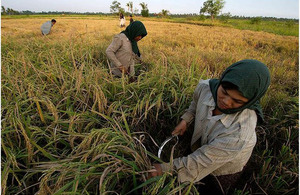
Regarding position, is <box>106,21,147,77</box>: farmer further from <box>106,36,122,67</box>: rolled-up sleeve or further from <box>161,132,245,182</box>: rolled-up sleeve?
<box>161,132,245,182</box>: rolled-up sleeve

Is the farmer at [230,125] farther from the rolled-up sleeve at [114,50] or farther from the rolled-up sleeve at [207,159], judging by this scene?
the rolled-up sleeve at [114,50]

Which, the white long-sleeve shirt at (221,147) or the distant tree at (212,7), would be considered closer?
the white long-sleeve shirt at (221,147)

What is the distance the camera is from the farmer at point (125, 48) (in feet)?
8.41

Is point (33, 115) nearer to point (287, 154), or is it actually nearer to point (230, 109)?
point (230, 109)

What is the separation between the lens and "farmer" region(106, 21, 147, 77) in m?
2.56

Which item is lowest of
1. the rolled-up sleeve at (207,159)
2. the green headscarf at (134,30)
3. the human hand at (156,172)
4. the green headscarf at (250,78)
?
the human hand at (156,172)

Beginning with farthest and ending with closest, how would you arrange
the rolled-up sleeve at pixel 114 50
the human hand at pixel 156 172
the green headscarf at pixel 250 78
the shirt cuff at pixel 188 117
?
the rolled-up sleeve at pixel 114 50 < the shirt cuff at pixel 188 117 < the human hand at pixel 156 172 < the green headscarf at pixel 250 78

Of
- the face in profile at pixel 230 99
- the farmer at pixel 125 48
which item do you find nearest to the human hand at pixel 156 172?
the face in profile at pixel 230 99

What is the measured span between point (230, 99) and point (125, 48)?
6.70 ft

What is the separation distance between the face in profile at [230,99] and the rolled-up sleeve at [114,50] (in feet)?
5.88

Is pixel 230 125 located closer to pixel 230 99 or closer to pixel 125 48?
pixel 230 99

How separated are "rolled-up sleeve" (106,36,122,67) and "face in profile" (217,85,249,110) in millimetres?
1792

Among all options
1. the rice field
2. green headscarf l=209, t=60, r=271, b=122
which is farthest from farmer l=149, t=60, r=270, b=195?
the rice field

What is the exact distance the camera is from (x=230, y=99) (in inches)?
38.0
